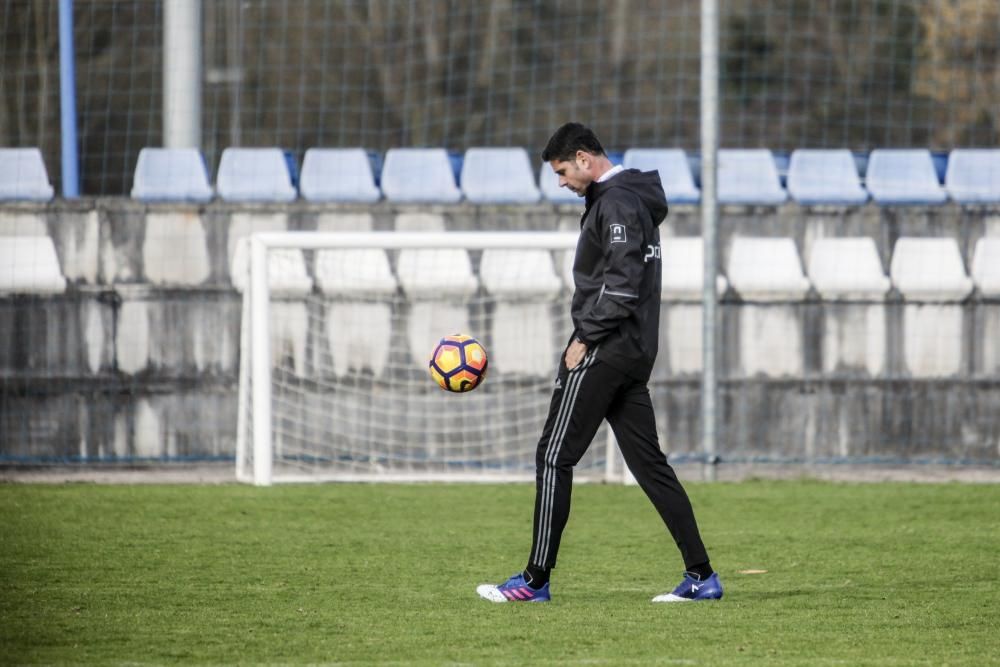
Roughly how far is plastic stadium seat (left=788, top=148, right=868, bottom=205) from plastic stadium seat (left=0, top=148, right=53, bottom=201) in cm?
621

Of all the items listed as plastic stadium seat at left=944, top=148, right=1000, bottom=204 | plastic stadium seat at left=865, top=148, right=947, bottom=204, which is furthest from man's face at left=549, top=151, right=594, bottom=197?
plastic stadium seat at left=944, top=148, right=1000, bottom=204

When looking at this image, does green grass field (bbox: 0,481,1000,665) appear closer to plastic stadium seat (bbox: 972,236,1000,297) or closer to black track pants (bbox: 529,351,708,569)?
black track pants (bbox: 529,351,708,569)

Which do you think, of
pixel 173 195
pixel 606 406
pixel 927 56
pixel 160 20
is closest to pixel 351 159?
pixel 173 195

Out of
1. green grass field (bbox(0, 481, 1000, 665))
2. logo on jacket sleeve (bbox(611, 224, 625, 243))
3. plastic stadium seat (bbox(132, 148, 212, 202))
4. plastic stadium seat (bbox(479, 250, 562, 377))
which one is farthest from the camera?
plastic stadium seat (bbox(132, 148, 212, 202))

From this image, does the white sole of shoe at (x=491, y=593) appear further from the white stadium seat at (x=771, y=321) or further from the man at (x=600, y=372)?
the white stadium seat at (x=771, y=321)

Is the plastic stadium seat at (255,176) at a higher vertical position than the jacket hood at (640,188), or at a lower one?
higher

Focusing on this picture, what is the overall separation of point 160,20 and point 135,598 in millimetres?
9142

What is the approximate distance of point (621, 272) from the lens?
19.1 ft

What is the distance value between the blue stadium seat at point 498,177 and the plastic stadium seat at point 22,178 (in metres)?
3.45

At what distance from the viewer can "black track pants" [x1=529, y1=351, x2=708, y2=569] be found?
5.96 m

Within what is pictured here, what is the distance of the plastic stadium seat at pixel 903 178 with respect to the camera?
13148mm

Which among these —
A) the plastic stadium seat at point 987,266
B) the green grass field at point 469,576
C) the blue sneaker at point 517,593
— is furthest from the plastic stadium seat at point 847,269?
the blue sneaker at point 517,593

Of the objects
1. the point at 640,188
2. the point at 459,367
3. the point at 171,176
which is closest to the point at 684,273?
the point at 171,176

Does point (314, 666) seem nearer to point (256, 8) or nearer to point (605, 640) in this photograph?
point (605, 640)
